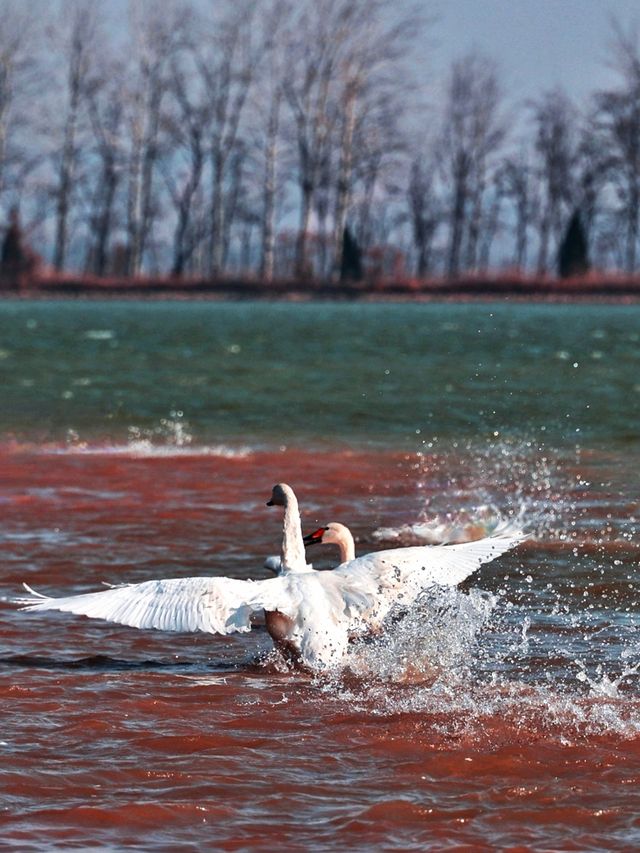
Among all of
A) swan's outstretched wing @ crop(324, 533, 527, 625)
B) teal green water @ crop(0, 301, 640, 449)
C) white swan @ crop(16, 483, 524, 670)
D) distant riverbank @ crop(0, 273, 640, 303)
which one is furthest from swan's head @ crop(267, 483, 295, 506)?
distant riverbank @ crop(0, 273, 640, 303)

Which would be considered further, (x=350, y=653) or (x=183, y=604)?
(x=350, y=653)

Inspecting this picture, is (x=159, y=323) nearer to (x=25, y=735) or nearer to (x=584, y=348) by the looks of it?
(x=584, y=348)

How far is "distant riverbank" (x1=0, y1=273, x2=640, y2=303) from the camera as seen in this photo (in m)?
77.9

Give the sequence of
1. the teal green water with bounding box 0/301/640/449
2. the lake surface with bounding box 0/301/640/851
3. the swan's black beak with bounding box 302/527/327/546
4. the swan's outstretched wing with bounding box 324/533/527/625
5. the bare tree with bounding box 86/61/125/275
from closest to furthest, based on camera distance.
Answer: the lake surface with bounding box 0/301/640/851, the swan's outstretched wing with bounding box 324/533/527/625, the swan's black beak with bounding box 302/527/327/546, the teal green water with bounding box 0/301/640/449, the bare tree with bounding box 86/61/125/275

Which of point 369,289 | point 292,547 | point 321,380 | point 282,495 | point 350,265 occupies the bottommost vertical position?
point 321,380

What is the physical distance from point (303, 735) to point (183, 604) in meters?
0.97

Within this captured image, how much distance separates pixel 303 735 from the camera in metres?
6.61

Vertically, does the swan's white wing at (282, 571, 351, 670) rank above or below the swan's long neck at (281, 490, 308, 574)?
below

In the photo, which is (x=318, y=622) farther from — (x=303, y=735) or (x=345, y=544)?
(x=345, y=544)

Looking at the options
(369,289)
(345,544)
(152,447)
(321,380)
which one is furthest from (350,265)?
(345,544)

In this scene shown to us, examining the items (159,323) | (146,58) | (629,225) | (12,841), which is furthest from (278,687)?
(629,225)

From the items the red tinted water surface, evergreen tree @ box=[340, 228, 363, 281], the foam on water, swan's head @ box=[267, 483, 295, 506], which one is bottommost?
the red tinted water surface

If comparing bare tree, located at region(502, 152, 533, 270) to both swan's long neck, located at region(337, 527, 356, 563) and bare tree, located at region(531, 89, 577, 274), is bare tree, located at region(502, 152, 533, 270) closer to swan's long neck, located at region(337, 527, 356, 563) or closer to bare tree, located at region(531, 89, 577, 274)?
bare tree, located at region(531, 89, 577, 274)

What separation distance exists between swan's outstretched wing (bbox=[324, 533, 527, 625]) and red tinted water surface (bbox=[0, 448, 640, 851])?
206 mm
